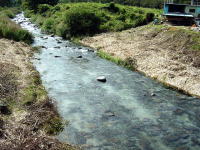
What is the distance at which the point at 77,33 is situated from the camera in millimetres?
59844

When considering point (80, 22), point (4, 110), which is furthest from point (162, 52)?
point (80, 22)

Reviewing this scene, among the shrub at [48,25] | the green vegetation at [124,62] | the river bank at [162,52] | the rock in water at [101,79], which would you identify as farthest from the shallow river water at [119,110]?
the shrub at [48,25]

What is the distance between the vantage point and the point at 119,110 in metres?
22.5

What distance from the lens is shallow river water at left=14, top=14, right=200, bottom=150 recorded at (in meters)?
18.0

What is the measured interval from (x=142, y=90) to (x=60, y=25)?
3818cm

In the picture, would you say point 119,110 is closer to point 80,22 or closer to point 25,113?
point 25,113

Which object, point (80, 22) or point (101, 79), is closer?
point (101, 79)

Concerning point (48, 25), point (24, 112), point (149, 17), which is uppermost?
point (149, 17)

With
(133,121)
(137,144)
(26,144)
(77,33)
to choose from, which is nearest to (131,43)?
(77,33)

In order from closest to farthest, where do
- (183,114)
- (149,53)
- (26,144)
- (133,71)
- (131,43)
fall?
1. (26,144)
2. (183,114)
3. (133,71)
4. (149,53)
5. (131,43)

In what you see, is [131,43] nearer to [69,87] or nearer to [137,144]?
[69,87]

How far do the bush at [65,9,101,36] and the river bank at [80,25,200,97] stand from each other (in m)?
6.59

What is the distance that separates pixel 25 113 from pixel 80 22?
141 feet

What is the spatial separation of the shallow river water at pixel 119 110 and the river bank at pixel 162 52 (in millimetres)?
1692
